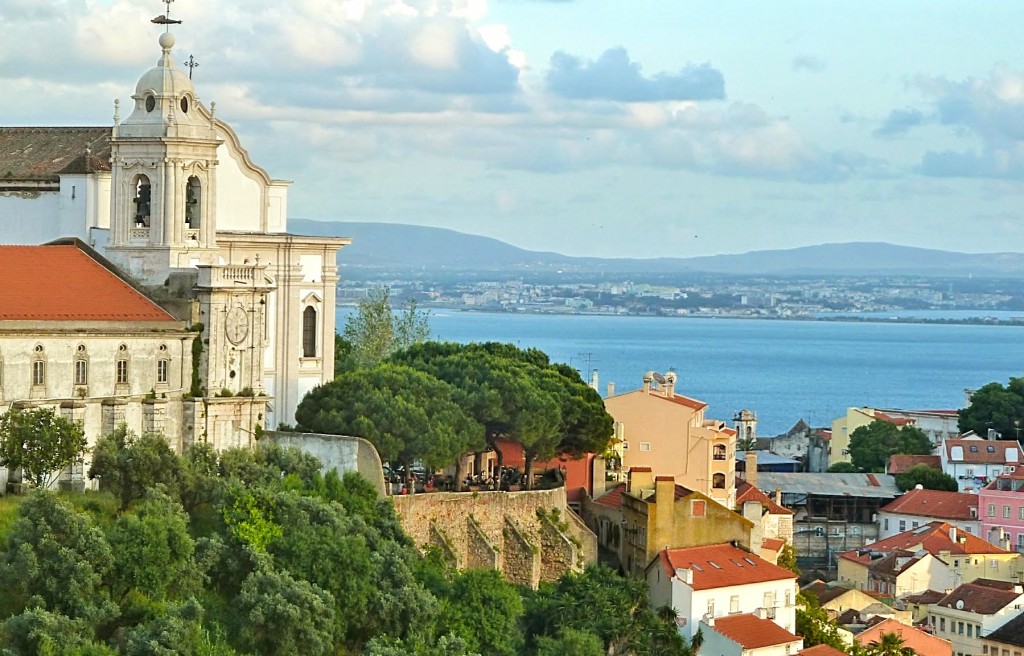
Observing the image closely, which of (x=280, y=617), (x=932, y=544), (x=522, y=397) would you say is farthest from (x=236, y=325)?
(x=932, y=544)

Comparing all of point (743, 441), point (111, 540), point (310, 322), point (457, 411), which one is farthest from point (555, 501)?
point (743, 441)

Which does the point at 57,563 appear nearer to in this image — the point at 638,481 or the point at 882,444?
the point at 638,481

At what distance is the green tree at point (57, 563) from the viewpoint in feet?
137

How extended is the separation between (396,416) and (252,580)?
11171 mm

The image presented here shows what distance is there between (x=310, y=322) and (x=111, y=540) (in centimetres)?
1707

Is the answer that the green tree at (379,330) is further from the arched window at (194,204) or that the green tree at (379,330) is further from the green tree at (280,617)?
the green tree at (280,617)

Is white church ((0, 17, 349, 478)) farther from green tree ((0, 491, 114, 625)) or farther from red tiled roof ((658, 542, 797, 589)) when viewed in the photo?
red tiled roof ((658, 542, 797, 589))

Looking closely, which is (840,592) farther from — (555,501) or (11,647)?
(11,647)

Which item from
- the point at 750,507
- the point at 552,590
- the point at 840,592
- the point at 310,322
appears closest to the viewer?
the point at 552,590

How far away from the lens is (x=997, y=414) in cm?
11156

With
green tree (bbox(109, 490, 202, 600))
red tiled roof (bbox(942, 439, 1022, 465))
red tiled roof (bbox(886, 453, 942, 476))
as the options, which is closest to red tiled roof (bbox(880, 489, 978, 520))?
red tiled roof (bbox(942, 439, 1022, 465))

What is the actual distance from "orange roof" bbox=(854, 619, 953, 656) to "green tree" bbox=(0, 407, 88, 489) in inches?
1101

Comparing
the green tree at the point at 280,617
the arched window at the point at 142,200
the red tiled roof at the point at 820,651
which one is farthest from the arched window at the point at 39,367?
the red tiled roof at the point at 820,651

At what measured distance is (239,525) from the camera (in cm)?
4638
